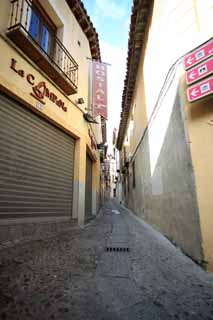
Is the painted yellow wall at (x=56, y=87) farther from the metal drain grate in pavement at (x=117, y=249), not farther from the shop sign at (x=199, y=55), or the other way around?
the shop sign at (x=199, y=55)

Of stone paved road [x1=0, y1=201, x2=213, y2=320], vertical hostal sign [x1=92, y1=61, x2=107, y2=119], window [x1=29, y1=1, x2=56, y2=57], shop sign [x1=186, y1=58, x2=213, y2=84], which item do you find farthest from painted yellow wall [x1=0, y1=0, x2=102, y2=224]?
shop sign [x1=186, y1=58, x2=213, y2=84]

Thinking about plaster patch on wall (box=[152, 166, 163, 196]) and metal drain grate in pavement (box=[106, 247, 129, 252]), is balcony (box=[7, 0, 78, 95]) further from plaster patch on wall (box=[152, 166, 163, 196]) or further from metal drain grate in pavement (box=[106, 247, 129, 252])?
metal drain grate in pavement (box=[106, 247, 129, 252])

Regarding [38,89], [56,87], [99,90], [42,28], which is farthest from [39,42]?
[99,90]

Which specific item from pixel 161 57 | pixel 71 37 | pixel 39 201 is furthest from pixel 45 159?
pixel 71 37

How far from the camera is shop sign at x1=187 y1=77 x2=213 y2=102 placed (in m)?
2.68

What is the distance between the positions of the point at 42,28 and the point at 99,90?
2905 mm

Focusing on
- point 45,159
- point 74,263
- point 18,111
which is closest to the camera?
point 74,263

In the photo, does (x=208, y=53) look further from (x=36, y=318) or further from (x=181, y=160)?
(x=36, y=318)

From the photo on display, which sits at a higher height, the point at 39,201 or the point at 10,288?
the point at 39,201

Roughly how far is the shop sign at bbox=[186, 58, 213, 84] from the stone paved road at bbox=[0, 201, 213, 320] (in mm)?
3062

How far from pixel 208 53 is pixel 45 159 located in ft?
13.9

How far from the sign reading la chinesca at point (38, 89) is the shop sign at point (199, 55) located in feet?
11.1

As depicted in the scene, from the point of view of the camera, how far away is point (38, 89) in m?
4.23

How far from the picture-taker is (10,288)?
1.86 meters
